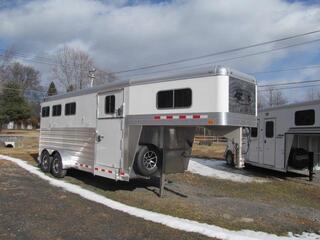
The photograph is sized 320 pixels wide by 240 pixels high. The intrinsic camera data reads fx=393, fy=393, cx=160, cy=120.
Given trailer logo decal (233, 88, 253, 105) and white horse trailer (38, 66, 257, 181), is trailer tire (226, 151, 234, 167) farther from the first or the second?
trailer logo decal (233, 88, 253, 105)

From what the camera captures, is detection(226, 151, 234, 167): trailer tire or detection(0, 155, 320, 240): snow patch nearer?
detection(0, 155, 320, 240): snow patch

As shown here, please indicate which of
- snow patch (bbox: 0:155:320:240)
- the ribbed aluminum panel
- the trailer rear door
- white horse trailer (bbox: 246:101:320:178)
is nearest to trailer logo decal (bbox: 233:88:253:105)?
snow patch (bbox: 0:155:320:240)

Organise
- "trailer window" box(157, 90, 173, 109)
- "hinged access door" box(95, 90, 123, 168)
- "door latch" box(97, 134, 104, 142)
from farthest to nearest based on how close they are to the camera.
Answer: "door latch" box(97, 134, 104, 142), "hinged access door" box(95, 90, 123, 168), "trailer window" box(157, 90, 173, 109)

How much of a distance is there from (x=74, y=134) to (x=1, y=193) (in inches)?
119

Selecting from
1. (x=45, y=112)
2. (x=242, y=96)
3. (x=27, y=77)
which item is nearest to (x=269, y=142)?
(x=242, y=96)

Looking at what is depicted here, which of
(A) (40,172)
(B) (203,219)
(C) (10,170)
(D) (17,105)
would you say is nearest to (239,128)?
(B) (203,219)

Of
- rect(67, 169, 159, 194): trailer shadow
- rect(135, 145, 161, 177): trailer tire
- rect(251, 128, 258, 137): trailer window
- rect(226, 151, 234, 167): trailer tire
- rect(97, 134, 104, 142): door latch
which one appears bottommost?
rect(67, 169, 159, 194): trailer shadow

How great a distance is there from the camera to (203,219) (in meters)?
7.52

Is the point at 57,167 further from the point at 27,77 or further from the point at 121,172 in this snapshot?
the point at 27,77

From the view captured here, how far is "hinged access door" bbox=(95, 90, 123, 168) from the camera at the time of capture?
9594 millimetres

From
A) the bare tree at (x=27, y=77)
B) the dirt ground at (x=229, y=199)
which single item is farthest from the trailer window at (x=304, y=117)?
the bare tree at (x=27, y=77)

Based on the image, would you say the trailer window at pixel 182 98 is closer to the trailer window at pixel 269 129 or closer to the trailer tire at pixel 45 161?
the trailer tire at pixel 45 161

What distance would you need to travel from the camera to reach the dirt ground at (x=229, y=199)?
7562 millimetres

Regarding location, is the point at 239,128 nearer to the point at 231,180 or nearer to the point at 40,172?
the point at 231,180
